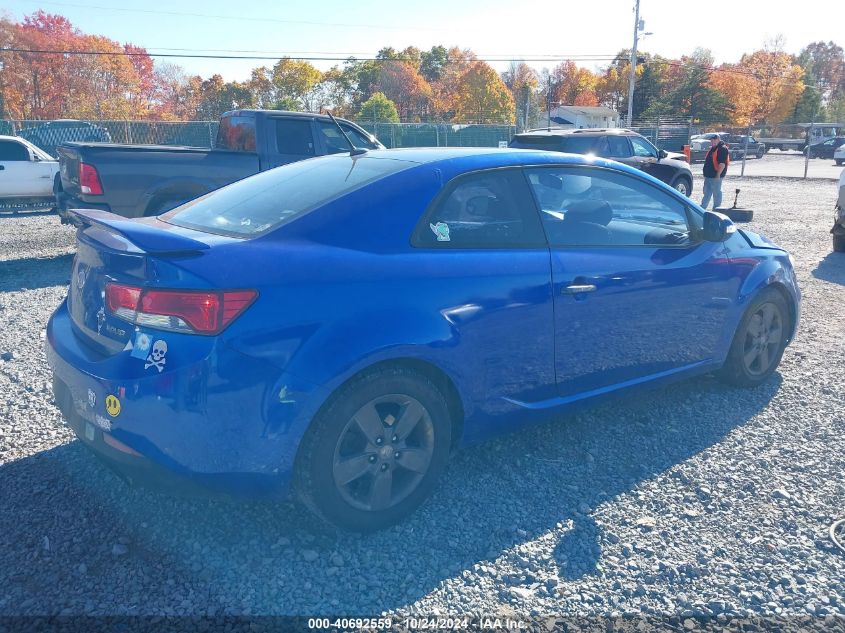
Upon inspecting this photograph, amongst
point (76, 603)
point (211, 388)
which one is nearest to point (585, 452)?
point (211, 388)

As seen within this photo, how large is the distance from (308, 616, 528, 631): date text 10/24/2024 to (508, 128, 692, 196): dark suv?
12.2 m

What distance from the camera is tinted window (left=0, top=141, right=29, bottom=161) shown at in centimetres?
1369

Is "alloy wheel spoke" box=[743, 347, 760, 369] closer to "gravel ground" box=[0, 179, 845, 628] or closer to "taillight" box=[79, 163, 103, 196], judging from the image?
"gravel ground" box=[0, 179, 845, 628]

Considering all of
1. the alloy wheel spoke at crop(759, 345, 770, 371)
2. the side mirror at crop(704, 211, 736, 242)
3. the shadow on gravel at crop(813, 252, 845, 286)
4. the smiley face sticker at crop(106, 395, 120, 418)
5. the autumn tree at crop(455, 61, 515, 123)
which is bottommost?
the shadow on gravel at crop(813, 252, 845, 286)

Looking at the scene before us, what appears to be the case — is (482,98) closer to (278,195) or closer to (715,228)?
(715,228)

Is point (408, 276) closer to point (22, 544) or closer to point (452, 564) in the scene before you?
point (452, 564)

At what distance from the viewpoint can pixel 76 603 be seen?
99.7 inches

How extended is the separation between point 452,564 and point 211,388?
1.23 meters

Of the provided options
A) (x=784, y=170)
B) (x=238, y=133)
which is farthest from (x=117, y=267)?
(x=784, y=170)

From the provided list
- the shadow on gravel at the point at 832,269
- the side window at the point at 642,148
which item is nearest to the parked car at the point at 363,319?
the shadow on gravel at the point at 832,269

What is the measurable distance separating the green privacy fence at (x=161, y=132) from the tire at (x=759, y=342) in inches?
815

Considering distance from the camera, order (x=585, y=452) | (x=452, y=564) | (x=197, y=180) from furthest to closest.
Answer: (x=197, y=180) → (x=585, y=452) → (x=452, y=564)

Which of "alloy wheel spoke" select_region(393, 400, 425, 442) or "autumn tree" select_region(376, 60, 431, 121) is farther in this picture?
"autumn tree" select_region(376, 60, 431, 121)

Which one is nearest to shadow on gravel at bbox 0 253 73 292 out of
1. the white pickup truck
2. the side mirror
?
the white pickup truck
